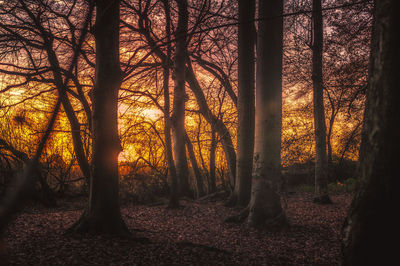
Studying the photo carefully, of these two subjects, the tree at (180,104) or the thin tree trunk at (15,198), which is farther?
the tree at (180,104)

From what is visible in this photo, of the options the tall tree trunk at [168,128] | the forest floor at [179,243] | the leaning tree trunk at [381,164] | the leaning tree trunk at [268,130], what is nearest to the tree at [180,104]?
the tall tree trunk at [168,128]

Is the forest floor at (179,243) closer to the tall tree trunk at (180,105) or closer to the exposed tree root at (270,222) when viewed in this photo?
the exposed tree root at (270,222)

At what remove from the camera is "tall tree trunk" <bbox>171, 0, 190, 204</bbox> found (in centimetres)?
830

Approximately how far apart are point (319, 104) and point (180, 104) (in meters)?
4.18

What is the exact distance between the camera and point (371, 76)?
2504 mm

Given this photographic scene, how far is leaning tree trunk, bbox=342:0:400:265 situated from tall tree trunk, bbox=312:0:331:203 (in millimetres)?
6232

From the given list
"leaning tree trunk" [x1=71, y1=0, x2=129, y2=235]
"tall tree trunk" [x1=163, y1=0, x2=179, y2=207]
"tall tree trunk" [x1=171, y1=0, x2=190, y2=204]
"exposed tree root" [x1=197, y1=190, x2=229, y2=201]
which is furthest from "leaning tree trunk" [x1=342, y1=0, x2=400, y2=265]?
"exposed tree root" [x1=197, y1=190, x2=229, y2=201]

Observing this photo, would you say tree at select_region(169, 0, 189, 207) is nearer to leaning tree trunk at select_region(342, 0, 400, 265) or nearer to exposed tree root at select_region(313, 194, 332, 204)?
exposed tree root at select_region(313, 194, 332, 204)

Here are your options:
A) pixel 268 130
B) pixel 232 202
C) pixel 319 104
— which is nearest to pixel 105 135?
pixel 268 130

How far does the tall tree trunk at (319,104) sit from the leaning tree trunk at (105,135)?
238 inches

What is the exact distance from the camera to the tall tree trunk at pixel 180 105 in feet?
27.2

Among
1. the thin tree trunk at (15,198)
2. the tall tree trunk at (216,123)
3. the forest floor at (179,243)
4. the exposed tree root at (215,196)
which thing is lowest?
the forest floor at (179,243)

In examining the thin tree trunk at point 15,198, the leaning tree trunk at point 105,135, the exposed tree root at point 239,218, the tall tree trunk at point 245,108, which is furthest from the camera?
the tall tree trunk at point 245,108

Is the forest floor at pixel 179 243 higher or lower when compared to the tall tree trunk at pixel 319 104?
lower
